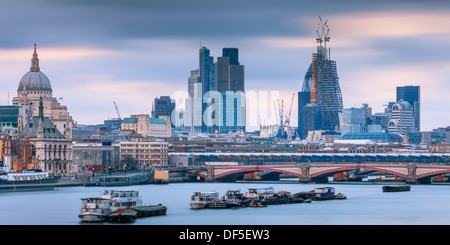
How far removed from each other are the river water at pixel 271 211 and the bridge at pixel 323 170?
966 inches

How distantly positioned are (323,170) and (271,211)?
2311 inches

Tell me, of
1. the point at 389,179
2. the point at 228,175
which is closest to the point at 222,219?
the point at 228,175

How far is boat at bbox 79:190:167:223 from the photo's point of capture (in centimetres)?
8081

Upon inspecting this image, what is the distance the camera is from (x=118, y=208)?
3327 inches

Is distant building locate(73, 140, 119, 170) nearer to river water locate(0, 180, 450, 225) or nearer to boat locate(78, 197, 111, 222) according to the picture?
river water locate(0, 180, 450, 225)

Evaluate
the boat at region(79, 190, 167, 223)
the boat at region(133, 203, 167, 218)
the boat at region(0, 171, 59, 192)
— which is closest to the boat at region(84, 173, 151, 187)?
the boat at region(0, 171, 59, 192)

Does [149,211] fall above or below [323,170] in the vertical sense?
below

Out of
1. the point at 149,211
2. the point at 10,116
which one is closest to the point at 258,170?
the point at 10,116

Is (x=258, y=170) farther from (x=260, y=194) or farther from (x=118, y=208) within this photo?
(x=118, y=208)

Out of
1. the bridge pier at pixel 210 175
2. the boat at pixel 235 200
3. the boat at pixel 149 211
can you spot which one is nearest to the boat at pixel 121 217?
the boat at pixel 149 211

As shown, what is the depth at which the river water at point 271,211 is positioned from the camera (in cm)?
8156

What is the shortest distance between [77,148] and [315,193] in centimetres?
8071

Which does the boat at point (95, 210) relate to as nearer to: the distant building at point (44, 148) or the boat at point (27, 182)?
the boat at point (27, 182)
